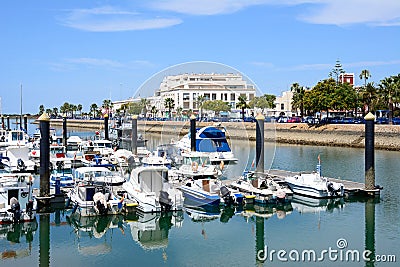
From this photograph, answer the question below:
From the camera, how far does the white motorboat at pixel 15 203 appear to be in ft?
80.0

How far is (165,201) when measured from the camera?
87.6 feet

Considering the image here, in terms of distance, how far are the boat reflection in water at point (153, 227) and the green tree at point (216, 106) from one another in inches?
362

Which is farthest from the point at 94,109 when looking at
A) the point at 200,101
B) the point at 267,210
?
the point at 267,210

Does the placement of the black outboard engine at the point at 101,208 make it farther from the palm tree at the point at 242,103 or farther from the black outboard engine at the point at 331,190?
the black outboard engine at the point at 331,190

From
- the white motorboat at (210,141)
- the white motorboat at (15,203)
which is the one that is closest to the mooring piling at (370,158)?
the white motorboat at (15,203)

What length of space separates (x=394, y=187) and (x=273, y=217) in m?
12.0

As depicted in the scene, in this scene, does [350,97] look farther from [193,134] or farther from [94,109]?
[94,109]

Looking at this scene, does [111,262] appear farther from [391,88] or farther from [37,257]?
[391,88]

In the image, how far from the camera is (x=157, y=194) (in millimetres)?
27844

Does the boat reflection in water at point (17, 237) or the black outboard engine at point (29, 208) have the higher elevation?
the black outboard engine at point (29, 208)

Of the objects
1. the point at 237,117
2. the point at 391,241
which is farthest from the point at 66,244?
the point at 237,117

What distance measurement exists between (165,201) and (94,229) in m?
3.75

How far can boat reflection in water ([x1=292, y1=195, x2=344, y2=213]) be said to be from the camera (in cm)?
2880

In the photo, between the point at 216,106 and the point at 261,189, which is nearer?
the point at 261,189
